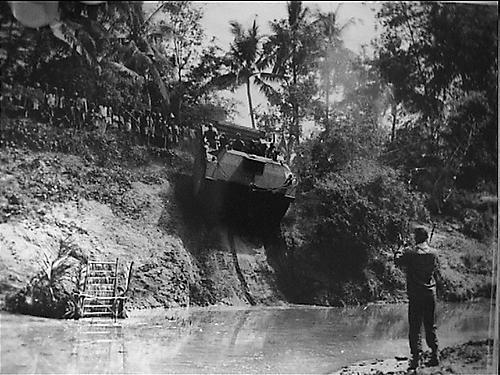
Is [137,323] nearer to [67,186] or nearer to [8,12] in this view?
[67,186]

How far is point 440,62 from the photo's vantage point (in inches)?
166

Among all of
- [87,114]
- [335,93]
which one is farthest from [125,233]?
[335,93]

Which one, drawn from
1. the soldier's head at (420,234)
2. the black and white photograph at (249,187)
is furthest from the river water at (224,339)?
the soldier's head at (420,234)

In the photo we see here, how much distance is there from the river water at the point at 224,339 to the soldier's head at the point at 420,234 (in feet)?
1.28

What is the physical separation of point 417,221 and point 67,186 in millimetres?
1981

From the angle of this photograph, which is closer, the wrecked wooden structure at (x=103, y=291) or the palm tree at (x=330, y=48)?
the wrecked wooden structure at (x=103, y=291)

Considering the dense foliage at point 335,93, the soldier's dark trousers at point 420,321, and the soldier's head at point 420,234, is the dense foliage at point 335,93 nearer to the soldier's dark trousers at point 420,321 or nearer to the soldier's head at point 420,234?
the soldier's head at point 420,234

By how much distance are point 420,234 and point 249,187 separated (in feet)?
3.47

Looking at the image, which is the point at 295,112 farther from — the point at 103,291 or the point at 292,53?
the point at 103,291

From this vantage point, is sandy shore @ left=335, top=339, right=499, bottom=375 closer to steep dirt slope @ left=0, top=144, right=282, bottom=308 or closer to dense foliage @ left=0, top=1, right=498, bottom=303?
dense foliage @ left=0, top=1, right=498, bottom=303

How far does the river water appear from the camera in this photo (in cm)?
350

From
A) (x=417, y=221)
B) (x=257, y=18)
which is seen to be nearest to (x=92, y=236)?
(x=257, y=18)

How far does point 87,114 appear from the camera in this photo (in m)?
3.71

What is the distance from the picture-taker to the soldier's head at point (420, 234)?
13.7ft
